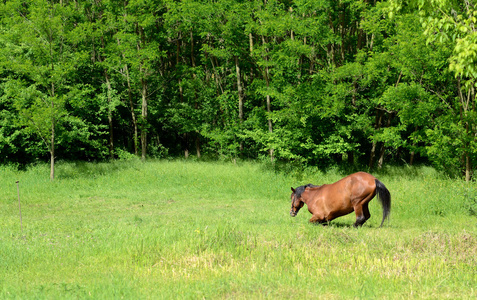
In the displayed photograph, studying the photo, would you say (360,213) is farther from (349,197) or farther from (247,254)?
(247,254)

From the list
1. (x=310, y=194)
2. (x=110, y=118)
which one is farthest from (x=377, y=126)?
(x=110, y=118)

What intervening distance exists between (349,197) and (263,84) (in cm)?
1756

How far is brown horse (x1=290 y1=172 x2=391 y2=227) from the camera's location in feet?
34.8

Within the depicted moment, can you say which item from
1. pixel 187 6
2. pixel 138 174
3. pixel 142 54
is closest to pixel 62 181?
pixel 138 174

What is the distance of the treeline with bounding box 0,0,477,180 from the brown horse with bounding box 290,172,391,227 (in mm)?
9790

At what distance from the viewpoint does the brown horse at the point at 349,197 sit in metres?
10.6

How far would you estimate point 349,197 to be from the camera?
10.9 metres

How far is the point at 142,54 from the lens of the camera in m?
26.6

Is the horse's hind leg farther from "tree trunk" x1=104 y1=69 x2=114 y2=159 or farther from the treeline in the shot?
"tree trunk" x1=104 y1=69 x2=114 y2=159

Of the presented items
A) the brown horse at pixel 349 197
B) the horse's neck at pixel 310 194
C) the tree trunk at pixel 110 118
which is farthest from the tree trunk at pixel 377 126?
the tree trunk at pixel 110 118

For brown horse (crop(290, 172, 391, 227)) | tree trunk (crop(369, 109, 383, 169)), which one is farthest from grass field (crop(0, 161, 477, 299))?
tree trunk (crop(369, 109, 383, 169))

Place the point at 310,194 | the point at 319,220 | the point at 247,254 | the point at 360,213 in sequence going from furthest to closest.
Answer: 1. the point at 310,194
2. the point at 319,220
3. the point at 360,213
4. the point at 247,254

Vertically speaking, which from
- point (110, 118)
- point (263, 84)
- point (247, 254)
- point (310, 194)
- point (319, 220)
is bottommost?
point (319, 220)

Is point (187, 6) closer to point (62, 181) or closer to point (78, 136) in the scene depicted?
point (78, 136)
